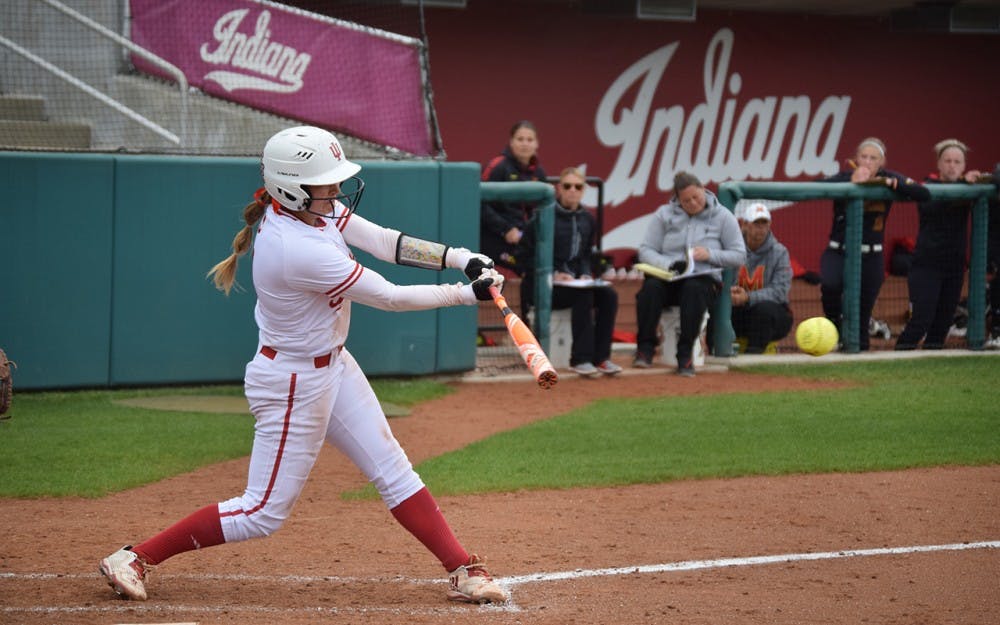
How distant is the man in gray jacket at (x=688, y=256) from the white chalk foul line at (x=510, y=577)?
183 inches

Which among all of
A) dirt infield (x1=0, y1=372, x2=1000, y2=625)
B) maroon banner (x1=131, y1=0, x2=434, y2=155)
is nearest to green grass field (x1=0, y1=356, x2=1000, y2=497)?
dirt infield (x1=0, y1=372, x2=1000, y2=625)

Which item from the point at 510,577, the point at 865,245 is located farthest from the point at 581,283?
the point at 510,577

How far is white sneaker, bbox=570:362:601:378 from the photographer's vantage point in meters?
10.3

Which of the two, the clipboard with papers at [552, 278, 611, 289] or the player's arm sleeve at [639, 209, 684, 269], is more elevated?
the player's arm sleeve at [639, 209, 684, 269]

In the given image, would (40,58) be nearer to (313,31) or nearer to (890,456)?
(313,31)

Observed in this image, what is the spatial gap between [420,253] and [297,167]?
574mm

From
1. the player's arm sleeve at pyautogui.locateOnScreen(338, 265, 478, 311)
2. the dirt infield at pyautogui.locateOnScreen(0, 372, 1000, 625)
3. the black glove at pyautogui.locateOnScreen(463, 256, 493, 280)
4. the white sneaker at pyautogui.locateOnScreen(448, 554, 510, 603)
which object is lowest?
the dirt infield at pyautogui.locateOnScreen(0, 372, 1000, 625)

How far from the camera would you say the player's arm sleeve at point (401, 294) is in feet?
15.0

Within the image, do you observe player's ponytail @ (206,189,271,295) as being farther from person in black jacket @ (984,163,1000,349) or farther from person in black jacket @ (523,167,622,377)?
person in black jacket @ (984,163,1000,349)

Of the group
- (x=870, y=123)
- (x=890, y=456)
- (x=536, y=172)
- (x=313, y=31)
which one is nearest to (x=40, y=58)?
(x=313, y=31)

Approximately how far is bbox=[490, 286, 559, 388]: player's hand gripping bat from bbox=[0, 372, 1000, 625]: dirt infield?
0.87m

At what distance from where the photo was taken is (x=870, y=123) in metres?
16.1

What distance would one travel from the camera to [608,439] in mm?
8172

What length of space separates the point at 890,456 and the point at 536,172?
4.22m
